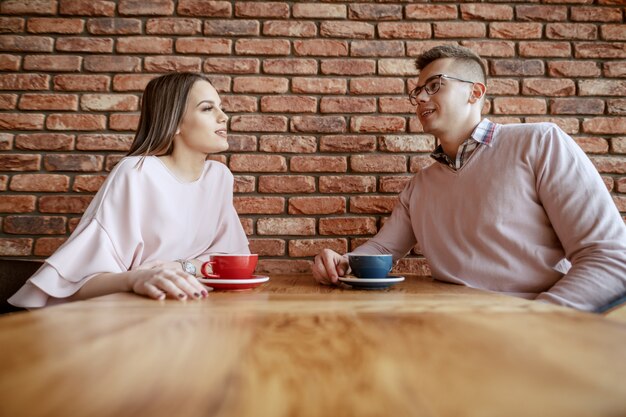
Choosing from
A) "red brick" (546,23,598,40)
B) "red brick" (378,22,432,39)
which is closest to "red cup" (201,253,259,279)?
"red brick" (378,22,432,39)

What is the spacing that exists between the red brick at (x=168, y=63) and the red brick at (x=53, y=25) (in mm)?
364

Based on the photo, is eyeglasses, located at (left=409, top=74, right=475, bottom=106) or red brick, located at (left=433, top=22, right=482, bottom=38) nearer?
eyeglasses, located at (left=409, top=74, right=475, bottom=106)

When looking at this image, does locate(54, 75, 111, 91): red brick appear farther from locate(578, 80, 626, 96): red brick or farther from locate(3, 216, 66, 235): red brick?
locate(578, 80, 626, 96): red brick

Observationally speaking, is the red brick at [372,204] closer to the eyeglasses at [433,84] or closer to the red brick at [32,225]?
the eyeglasses at [433,84]

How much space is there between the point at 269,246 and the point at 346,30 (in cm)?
108

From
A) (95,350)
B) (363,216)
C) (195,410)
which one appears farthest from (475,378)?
(363,216)

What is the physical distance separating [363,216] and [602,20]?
4.80 feet

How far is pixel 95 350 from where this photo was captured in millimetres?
419

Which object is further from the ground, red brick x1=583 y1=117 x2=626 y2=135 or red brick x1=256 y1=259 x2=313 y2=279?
red brick x1=583 y1=117 x2=626 y2=135

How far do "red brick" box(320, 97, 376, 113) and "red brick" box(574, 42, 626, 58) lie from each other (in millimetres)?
1014

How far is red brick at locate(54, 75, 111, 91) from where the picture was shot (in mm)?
1822

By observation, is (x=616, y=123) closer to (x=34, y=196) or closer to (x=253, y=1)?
(x=253, y=1)

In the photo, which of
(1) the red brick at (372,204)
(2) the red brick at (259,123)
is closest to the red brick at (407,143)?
(1) the red brick at (372,204)

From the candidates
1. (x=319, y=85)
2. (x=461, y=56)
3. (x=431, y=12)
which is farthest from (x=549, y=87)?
(x=319, y=85)
